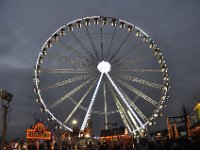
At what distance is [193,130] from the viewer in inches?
1649

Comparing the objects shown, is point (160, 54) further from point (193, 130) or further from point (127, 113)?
point (193, 130)

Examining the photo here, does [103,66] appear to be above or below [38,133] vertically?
above

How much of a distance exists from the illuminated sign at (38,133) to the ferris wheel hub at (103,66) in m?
9.04

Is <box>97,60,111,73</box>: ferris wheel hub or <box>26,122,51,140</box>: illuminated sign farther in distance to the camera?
<box>97,60,111,73</box>: ferris wheel hub

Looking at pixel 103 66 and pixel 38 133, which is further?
pixel 103 66

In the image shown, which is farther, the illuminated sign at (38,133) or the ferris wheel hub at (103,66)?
the ferris wheel hub at (103,66)

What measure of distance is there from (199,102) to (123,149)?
4227cm

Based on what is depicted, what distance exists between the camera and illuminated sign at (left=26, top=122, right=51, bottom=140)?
2255 cm

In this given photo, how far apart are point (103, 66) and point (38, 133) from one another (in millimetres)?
10111

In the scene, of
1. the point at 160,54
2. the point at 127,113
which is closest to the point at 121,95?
the point at 127,113

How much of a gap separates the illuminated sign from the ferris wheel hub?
904 cm

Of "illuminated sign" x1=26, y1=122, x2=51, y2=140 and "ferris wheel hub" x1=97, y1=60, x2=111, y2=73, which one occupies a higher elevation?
"ferris wheel hub" x1=97, y1=60, x2=111, y2=73

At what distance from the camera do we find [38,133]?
2331cm

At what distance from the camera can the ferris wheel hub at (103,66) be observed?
29422mm
